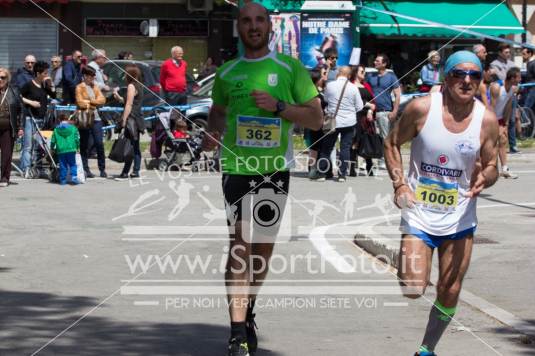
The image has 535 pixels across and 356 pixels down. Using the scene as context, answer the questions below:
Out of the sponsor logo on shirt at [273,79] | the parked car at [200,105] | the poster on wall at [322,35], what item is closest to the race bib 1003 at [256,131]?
the sponsor logo on shirt at [273,79]

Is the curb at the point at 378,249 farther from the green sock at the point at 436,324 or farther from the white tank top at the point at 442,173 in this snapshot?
the white tank top at the point at 442,173

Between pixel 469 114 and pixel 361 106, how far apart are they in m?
11.1

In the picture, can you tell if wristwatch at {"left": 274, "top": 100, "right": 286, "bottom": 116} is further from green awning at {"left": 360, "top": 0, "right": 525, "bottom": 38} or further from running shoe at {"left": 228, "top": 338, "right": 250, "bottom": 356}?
green awning at {"left": 360, "top": 0, "right": 525, "bottom": 38}

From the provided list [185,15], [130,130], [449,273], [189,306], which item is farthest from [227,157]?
[185,15]

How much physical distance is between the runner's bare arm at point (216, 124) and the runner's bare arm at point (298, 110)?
36 centimetres

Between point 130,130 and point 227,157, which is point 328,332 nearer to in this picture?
point 227,157

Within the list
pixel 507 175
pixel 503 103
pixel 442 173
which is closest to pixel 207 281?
pixel 442 173

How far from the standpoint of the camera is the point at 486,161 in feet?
21.1

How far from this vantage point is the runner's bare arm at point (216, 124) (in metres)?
6.96

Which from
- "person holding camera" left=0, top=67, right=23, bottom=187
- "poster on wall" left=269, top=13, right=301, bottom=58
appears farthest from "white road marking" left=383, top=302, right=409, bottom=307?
"poster on wall" left=269, top=13, right=301, bottom=58

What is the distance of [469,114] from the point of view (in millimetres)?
6449

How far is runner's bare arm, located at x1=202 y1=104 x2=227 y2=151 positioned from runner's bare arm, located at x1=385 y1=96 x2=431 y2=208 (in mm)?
1023

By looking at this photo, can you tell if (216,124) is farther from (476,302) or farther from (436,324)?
(476,302)

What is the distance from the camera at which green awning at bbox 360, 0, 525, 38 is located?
32562mm
